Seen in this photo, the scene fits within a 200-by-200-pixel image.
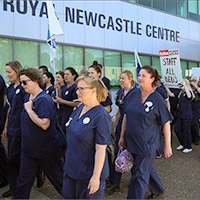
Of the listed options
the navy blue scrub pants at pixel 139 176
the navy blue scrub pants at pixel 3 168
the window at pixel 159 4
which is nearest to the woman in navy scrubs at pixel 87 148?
the navy blue scrub pants at pixel 139 176

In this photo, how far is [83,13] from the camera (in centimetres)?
1209

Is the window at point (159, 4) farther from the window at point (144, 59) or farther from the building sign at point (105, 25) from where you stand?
the window at point (144, 59)

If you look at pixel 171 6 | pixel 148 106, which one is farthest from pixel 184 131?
pixel 171 6

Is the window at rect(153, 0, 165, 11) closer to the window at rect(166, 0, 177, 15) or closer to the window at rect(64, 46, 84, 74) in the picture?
the window at rect(166, 0, 177, 15)

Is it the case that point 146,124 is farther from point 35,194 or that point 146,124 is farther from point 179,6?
point 179,6

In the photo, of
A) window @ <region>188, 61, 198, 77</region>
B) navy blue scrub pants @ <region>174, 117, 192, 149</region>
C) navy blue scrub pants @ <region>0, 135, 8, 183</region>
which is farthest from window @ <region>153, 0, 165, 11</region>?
navy blue scrub pants @ <region>0, 135, 8, 183</region>

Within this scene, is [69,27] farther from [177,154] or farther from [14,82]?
[14,82]

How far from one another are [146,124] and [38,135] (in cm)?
121

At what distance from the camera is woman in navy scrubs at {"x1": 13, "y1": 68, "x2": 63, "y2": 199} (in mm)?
3471

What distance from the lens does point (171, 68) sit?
7457 millimetres

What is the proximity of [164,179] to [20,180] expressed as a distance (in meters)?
2.55

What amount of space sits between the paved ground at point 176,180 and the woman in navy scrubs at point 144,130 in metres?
0.91

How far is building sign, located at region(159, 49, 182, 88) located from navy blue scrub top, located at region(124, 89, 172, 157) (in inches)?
148

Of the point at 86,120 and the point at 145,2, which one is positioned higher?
the point at 145,2
